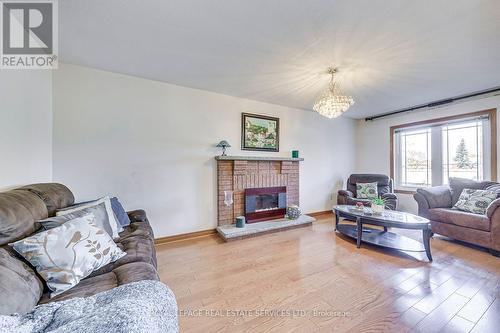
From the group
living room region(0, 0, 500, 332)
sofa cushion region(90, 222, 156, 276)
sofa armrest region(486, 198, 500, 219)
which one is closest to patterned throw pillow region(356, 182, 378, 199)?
living room region(0, 0, 500, 332)

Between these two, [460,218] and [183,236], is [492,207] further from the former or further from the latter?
[183,236]

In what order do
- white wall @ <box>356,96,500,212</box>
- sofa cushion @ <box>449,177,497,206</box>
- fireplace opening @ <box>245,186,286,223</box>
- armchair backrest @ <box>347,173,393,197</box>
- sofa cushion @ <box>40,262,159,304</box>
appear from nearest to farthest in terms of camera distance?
1. sofa cushion @ <box>40,262,159,304</box>
2. sofa cushion @ <box>449,177,497,206</box>
3. fireplace opening @ <box>245,186,286,223</box>
4. white wall @ <box>356,96,500,212</box>
5. armchair backrest @ <box>347,173,393,197</box>

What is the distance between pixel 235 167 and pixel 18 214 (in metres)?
2.53

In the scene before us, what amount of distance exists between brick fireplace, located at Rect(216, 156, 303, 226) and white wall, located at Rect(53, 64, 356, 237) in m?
0.16

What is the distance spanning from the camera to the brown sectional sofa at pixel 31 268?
0.91 metres

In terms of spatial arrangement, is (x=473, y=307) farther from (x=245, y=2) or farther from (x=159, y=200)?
(x=159, y=200)

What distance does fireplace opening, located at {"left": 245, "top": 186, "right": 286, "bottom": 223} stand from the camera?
357 cm

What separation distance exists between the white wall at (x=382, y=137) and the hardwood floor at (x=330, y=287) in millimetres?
2145

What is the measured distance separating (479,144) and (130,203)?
5716mm

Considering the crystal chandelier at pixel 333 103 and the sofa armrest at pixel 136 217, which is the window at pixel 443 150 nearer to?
the crystal chandelier at pixel 333 103

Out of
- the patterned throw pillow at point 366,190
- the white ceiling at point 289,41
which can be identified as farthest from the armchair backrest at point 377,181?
the white ceiling at point 289,41

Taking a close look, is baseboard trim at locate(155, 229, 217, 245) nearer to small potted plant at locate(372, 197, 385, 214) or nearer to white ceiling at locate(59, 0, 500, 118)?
white ceiling at locate(59, 0, 500, 118)

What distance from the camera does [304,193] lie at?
431 cm

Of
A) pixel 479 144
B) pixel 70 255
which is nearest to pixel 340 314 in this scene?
pixel 70 255
